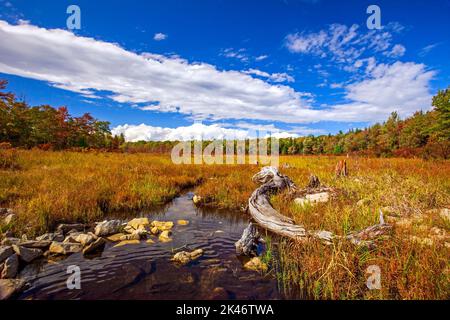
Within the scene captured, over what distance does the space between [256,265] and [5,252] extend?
13.6 feet

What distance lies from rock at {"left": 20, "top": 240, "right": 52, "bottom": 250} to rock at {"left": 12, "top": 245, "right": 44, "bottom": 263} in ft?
0.76

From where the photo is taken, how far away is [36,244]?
4.20m

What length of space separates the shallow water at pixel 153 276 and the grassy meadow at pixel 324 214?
0.62 m

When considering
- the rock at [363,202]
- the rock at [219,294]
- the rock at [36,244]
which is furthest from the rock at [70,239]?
the rock at [363,202]

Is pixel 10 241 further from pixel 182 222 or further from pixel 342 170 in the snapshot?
pixel 342 170

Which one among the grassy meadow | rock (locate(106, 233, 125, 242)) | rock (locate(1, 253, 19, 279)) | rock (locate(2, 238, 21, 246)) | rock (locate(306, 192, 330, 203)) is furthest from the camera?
rock (locate(306, 192, 330, 203))

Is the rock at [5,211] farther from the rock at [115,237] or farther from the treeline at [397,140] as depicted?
the treeline at [397,140]

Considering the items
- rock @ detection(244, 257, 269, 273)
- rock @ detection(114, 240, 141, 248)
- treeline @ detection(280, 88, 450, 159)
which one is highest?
treeline @ detection(280, 88, 450, 159)

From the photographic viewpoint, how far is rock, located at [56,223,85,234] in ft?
16.9

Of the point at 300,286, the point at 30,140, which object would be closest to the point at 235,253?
the point at 300,286

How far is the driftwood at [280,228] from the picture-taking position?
13.6 feet

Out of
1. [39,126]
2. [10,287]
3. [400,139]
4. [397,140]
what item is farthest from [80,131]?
[397,140]

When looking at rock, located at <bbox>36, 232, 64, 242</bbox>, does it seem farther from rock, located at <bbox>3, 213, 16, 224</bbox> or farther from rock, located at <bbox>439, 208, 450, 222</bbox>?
rock, located at <bbox>439, 208, 450, 222</bbox>

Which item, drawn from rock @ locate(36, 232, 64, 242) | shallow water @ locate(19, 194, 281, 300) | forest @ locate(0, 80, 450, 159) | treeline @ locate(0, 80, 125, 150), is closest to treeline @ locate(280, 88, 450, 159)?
forest @ locate(0, 80, 450, 159)
